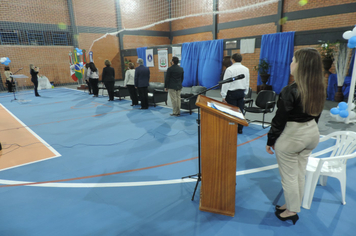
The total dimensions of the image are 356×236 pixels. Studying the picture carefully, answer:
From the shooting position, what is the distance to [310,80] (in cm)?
166

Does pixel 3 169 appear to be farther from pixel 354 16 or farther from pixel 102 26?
pixel 102 26

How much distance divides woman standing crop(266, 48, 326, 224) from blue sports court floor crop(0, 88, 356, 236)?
1.35ft

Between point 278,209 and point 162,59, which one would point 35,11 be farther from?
point 278,209

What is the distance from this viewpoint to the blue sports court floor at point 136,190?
2018 millimetres

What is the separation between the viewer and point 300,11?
1058 centimetres

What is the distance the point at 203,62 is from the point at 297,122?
10510mm

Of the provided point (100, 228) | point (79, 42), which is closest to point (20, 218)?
point (100, 228)

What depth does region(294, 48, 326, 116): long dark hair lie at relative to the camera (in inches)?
65.0

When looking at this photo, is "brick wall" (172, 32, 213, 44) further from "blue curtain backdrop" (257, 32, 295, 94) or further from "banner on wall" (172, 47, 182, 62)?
"blue curtain backdrop" (257, 32, 295, 94)

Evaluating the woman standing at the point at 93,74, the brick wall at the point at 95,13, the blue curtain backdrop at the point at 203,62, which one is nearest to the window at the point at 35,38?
the brick wall at the point at 95,13

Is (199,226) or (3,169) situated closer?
(199,226)

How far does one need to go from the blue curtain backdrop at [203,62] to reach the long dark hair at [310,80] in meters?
9.85

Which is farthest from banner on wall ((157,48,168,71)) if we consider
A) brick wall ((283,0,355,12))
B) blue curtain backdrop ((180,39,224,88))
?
brick wall ((283,0,355,12))

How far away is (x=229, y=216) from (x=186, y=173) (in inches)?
37.9
